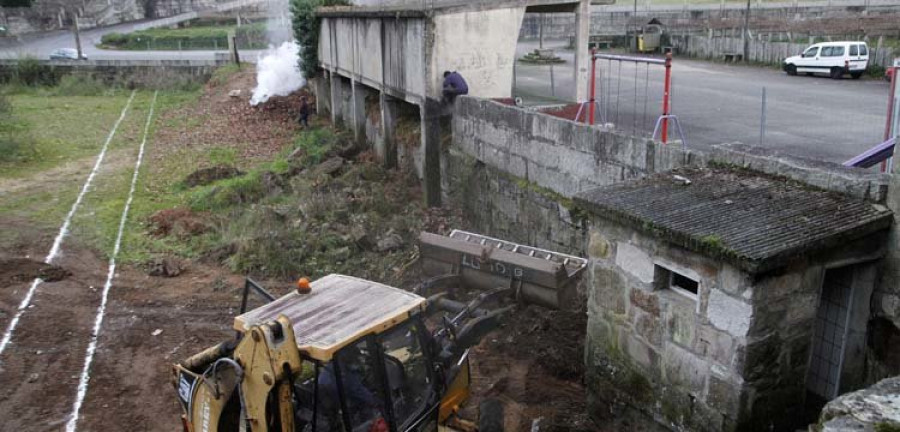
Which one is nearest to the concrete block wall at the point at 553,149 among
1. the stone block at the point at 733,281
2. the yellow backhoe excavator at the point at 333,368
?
the stone block at the point at 733,281

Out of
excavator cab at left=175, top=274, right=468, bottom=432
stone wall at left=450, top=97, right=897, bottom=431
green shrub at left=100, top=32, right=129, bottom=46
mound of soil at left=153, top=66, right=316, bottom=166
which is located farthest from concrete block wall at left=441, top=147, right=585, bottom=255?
green shrub at left=100, top=32, right=129, bottom=46

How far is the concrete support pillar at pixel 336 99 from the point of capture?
24.5 metres

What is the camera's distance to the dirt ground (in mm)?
8961

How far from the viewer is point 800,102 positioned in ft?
63.5

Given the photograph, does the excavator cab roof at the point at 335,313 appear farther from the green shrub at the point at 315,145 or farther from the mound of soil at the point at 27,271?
the green shrub at the point at 315,145

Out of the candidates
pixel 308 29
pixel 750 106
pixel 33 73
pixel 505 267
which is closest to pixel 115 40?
pixel 33 73

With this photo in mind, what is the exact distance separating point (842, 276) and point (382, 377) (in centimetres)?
419

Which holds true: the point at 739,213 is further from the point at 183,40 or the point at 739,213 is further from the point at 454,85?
the point at 183,40

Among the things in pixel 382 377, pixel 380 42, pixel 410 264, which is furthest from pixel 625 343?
pixel 380 42

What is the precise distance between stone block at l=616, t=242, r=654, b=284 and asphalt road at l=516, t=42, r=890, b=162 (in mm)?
7419

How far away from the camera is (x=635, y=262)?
7.05 meters

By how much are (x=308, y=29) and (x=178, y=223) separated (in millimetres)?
12387

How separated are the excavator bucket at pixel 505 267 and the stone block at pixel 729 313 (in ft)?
12.6

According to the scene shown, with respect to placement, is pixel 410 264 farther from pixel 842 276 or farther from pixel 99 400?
pixel 842 276
